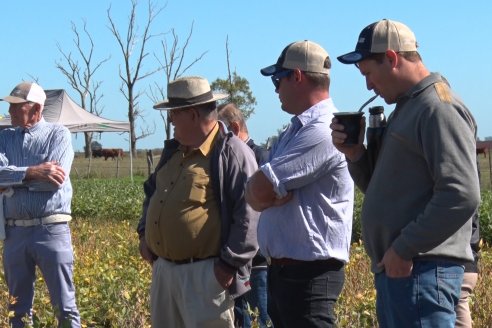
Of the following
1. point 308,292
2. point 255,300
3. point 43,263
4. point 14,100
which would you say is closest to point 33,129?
point 14,100

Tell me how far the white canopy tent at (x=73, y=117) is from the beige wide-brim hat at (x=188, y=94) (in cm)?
2137

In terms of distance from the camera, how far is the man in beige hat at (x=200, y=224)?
4121 millimetres

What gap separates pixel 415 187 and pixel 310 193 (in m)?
0.88

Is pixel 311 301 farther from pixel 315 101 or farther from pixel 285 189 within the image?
pixel 315 101

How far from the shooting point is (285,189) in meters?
3.70

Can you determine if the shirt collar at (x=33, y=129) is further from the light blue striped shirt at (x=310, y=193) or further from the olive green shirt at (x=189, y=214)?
the light blue striped shirt at (x=310, y=193)

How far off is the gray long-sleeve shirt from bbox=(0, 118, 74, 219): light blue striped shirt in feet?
8.95

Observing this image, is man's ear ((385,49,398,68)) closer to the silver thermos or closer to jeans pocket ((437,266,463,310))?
the silver thermos

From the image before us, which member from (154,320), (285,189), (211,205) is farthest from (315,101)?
(154,320)

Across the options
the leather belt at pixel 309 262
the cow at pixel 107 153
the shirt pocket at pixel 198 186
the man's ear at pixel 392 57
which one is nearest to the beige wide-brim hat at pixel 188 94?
the shirt pocket at pixel 198 186

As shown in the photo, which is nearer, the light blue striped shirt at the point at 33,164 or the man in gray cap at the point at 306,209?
the man in gray cap at the point at 306,209

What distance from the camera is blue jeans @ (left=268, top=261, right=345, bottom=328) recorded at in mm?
3756

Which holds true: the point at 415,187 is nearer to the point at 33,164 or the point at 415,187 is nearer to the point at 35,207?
the point at 35,207

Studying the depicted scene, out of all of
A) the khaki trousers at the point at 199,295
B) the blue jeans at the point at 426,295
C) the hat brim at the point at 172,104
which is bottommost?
the khaki trousers at the point at 199,295
